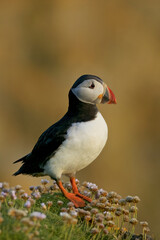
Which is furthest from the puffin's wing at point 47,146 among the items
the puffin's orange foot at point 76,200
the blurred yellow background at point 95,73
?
the blurred yellow background at point 95,73

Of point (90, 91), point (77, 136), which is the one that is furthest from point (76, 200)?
point (90, 91)

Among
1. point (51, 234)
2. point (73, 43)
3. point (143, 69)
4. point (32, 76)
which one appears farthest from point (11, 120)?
point (51, 234)

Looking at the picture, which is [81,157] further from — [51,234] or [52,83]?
[52,83]

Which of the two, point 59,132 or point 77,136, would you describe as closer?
point 77,136

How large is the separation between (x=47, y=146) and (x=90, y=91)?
0.70 m

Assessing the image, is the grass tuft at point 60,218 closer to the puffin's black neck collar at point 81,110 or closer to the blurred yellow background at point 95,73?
the puffin's black neck collar at point 81,110

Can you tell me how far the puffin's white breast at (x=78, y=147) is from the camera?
13.6 feet

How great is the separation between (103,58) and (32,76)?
2.14 m

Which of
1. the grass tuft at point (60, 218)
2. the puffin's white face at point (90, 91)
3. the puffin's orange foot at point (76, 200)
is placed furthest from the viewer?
the puffin's white face at point (90, 91)

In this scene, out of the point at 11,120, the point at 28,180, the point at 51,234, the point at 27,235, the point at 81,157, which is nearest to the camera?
the point at 27,235

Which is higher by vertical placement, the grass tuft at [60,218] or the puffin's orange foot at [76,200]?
the puffin's orange foot at [76,200]

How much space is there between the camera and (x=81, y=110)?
14.3ft

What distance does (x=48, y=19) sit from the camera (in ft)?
42.6

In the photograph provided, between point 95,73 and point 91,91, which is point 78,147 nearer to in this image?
point 91,91
